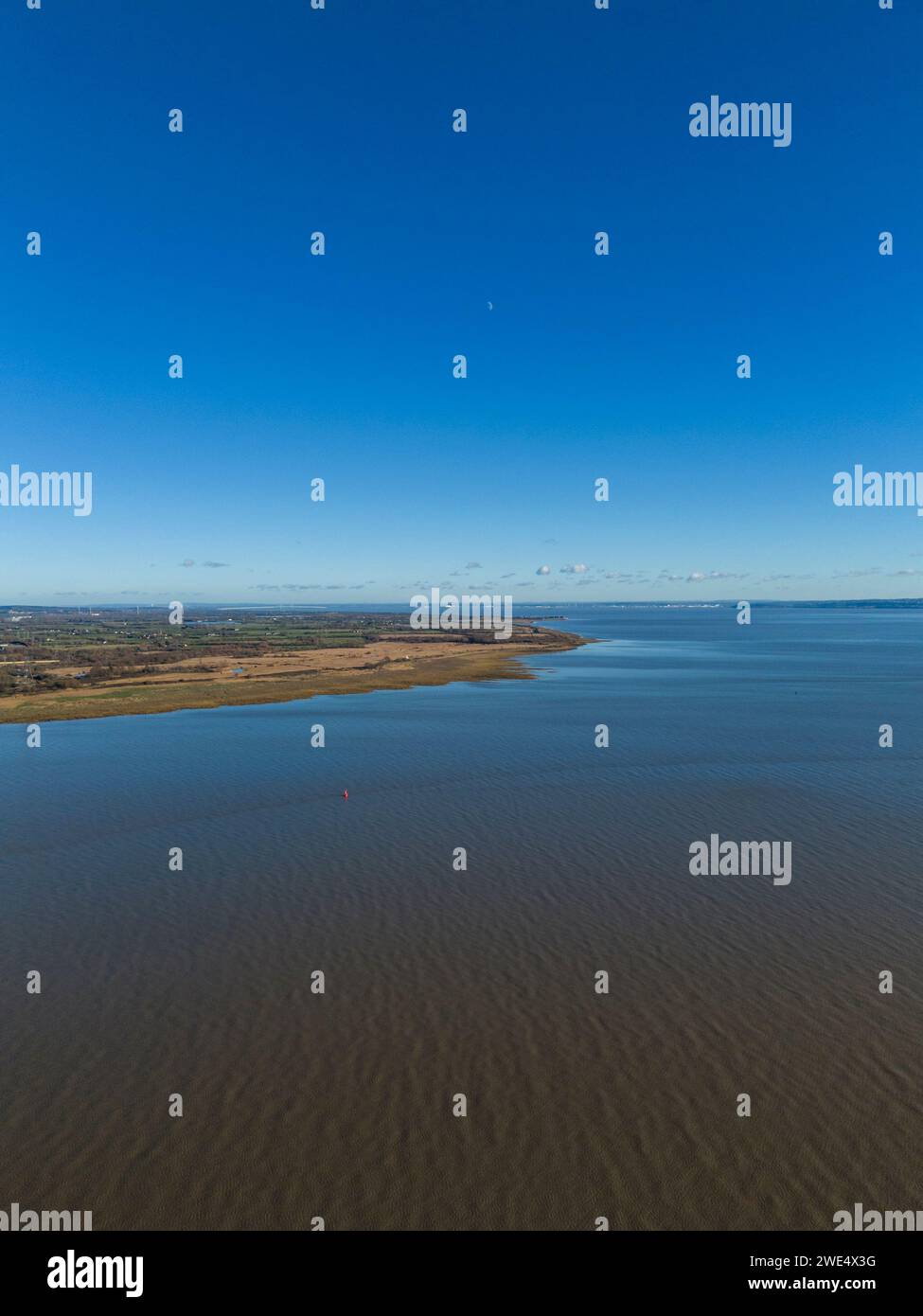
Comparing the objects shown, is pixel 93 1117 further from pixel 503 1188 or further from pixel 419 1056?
pixel 503 1188

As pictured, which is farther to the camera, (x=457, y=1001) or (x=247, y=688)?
(x=247, y=688)

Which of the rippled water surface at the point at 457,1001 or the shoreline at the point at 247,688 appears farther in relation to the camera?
the shoreline at the point at 247,688

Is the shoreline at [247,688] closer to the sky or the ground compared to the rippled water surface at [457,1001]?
closer to the sky

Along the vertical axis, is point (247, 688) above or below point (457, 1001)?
above

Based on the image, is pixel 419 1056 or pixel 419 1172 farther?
pixel 419 1056
